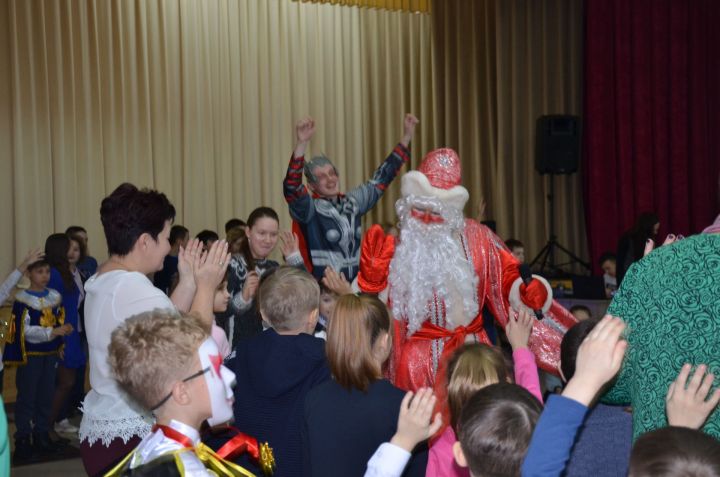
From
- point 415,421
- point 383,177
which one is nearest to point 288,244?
point 383,177

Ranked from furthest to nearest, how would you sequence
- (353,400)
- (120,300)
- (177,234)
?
(177,234) → (120,300) → (353,400)

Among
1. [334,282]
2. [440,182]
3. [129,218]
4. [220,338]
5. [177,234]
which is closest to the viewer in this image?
[129,218]

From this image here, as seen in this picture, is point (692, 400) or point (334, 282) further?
point (334, 282)

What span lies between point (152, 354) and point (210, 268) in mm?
802


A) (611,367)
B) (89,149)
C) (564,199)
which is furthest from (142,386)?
(564,199)

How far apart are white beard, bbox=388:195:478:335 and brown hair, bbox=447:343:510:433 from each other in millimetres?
1339

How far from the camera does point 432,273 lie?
393 centimetres

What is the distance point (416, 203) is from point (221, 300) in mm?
1019

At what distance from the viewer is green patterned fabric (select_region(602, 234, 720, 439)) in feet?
6.72

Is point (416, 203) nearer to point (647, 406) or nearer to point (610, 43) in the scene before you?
point (647, 406)

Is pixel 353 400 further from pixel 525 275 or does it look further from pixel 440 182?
pixel 440 182

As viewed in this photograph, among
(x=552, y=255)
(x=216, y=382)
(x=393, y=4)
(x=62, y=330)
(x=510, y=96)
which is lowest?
(x=552, y=255)

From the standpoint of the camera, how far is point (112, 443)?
2.52 metres

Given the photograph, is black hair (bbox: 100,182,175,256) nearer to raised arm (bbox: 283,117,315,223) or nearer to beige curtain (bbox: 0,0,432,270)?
raised arm (bbox: 283,117,315,223)
